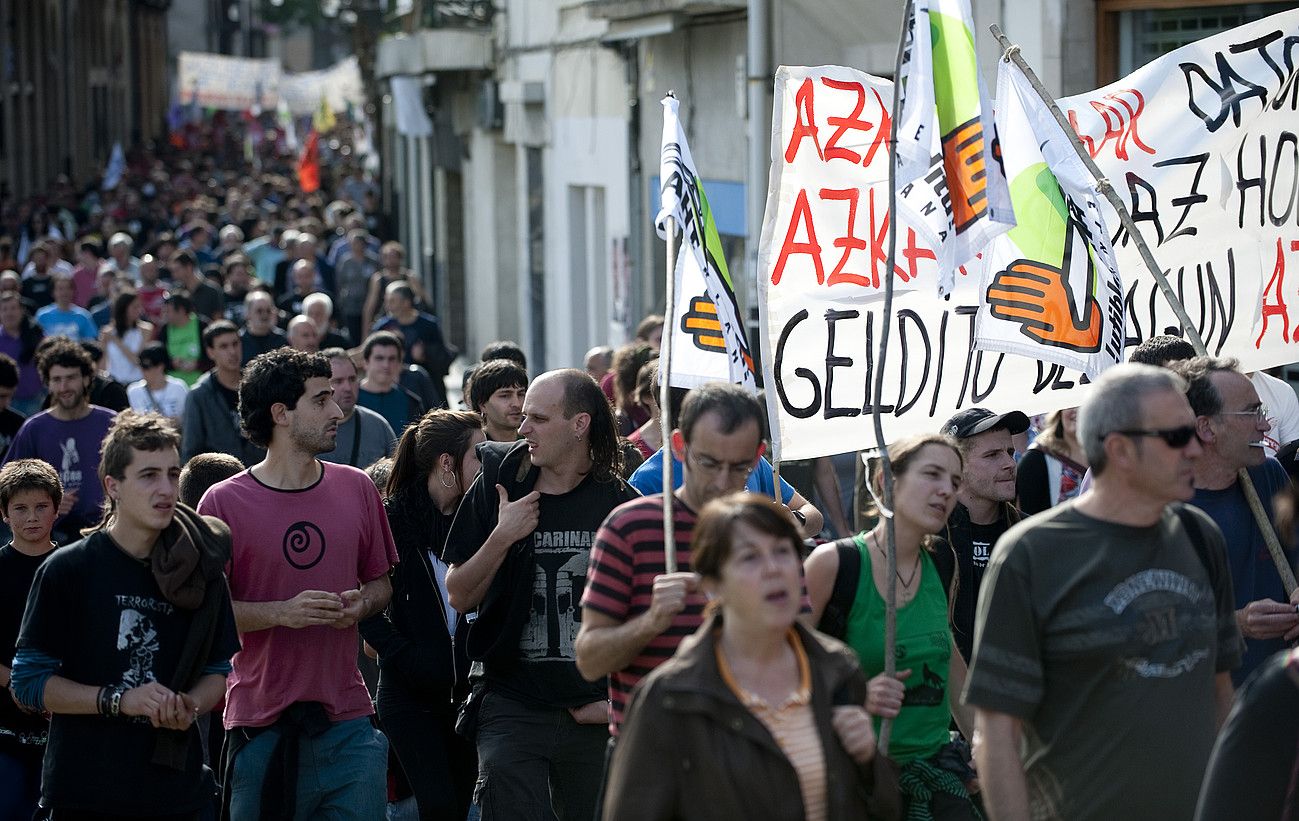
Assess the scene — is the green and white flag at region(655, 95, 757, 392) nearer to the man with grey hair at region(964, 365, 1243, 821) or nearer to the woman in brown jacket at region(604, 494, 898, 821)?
the man with grey hair at region(964, 365, 1243, 821)

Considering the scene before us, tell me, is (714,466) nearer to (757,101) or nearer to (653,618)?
(653,618)

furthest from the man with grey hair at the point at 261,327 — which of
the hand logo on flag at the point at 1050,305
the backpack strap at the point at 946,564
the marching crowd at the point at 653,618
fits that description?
the backpack strap at the point at 946,564

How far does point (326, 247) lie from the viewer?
24.5 m

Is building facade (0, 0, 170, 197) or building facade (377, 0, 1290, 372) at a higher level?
building facade (0, 0, 170, 197)

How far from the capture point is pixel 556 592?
5.64 metres

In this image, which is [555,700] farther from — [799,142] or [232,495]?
[799,142]

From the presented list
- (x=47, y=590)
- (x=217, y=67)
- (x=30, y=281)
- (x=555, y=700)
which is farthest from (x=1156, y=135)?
(x=217, y=67)

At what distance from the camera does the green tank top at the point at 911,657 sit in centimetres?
478

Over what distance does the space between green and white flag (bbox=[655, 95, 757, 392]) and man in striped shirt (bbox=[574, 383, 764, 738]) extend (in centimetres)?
110

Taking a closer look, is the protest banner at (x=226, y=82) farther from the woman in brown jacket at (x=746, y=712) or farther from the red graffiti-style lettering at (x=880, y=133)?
the woman in brown jacket at (x=746, y=712)

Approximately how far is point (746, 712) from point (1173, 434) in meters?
Result: 1.07

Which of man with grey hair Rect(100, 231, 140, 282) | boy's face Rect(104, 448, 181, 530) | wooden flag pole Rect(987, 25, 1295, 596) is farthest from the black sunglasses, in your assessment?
man with grey hair Rect(100, 231, 140, 282)

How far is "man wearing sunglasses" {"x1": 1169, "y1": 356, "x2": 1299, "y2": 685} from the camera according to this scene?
207 inches

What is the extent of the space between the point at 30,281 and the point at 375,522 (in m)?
12.9
